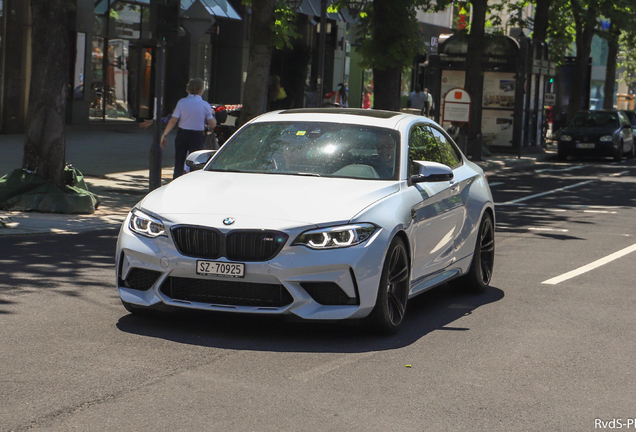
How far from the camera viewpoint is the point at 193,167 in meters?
8.14

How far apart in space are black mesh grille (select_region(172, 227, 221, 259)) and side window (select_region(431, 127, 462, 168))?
2719 millimetres

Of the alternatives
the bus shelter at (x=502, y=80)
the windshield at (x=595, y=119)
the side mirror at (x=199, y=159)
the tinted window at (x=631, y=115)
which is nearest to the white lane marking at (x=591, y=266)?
the side mirror at (x=199, y=159)

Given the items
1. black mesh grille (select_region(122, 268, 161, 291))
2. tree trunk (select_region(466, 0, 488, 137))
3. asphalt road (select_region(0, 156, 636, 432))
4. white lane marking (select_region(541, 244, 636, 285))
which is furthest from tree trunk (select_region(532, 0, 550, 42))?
black mesh grille (select_region(122, 268, 161, 291))

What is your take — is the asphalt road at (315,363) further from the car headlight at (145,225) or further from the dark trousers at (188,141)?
the dark trousers at (188,141)

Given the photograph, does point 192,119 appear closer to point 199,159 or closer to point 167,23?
point 167,23

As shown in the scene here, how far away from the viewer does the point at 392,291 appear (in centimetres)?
689

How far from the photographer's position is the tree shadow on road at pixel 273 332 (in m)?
6.50

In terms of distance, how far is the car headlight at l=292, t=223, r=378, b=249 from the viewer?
636 cm

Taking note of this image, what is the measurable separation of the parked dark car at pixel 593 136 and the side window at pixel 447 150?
2430 cm

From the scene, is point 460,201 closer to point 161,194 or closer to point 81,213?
point 161,194

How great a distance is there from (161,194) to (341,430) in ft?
9.20

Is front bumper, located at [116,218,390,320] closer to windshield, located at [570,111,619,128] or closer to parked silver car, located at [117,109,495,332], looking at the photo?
parked silver car, located at [117,109,495,332]

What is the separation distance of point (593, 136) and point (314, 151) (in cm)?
2645

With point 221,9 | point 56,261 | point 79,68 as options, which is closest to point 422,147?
point 56,261
